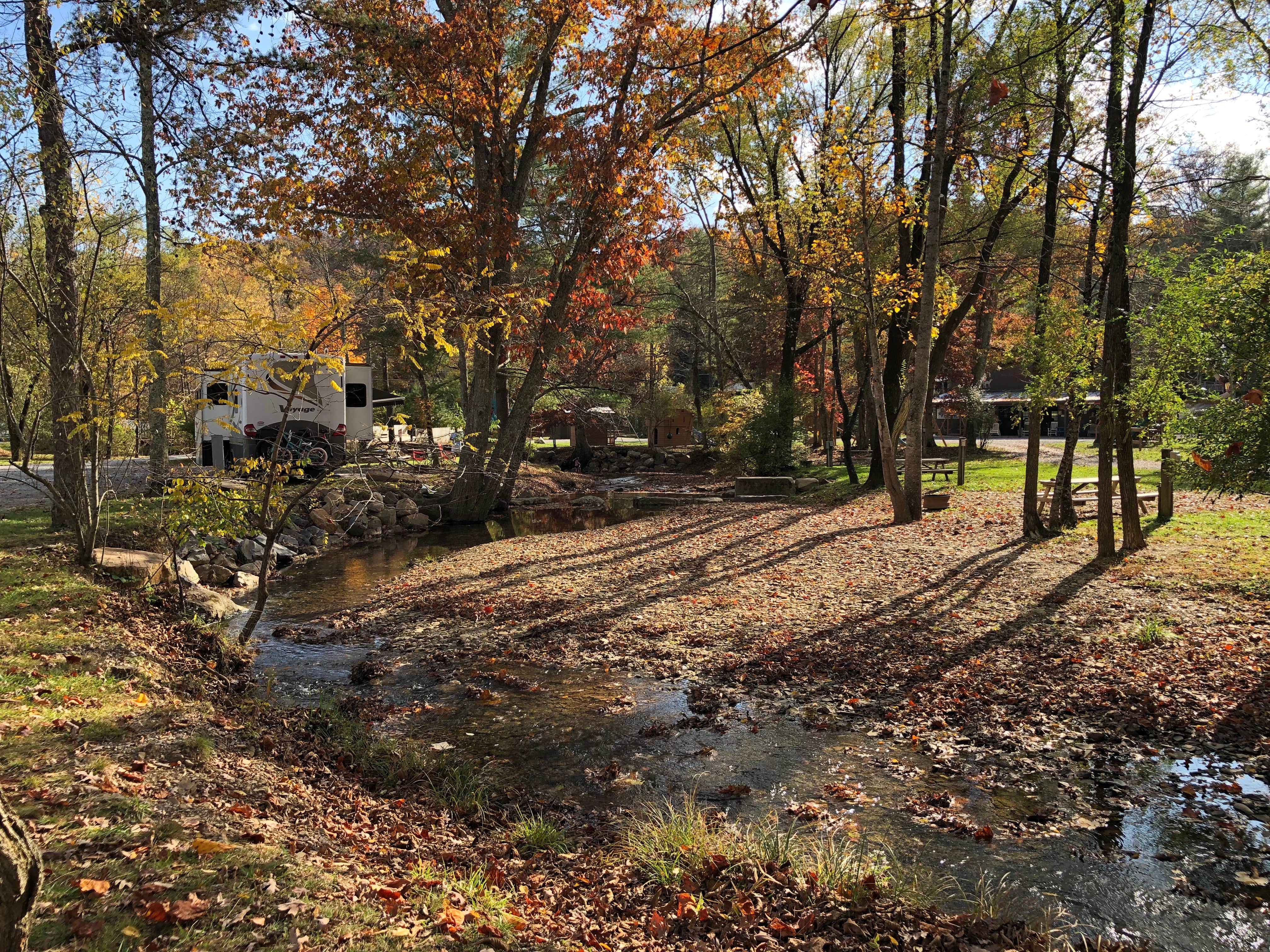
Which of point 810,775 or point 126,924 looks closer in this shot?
point 126,924

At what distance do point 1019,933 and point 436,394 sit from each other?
36.0 metres

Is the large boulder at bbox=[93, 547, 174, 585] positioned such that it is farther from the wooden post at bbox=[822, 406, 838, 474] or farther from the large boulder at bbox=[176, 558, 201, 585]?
the wooden post at bbox=[822, 406, 838, 474]

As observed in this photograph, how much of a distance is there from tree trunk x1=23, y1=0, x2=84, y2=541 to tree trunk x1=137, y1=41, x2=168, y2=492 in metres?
1.20

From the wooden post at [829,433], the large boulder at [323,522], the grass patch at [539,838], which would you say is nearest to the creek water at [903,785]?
the grass patch at [539,838]

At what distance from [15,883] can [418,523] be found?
55.1 feet

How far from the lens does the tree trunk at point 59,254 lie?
758 centimetres

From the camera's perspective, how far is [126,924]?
2.76 meters

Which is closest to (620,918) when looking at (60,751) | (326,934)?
(326,934)

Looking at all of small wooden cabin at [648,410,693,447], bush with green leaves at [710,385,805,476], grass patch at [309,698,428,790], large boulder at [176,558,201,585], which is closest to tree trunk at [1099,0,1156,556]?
grass patch at [309,698,428,790]

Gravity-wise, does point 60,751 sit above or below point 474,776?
above

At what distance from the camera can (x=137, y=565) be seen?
9.02m

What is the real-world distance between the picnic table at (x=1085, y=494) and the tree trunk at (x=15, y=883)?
12998mm

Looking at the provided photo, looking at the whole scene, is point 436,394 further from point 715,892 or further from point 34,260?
point 715,892

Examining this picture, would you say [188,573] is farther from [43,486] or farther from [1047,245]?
[1047,245]
